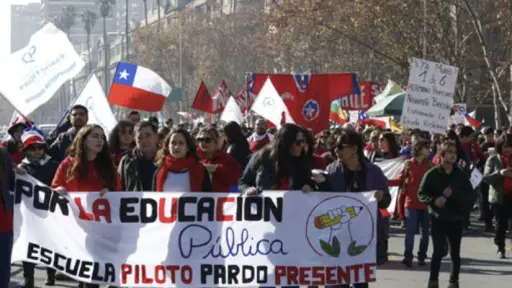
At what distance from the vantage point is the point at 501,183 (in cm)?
1459

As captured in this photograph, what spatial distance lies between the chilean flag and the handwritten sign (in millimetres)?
3566

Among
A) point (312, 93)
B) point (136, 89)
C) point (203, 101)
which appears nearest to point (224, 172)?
point (136, 89)

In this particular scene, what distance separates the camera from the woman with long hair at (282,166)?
888cm

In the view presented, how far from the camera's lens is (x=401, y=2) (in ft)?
130

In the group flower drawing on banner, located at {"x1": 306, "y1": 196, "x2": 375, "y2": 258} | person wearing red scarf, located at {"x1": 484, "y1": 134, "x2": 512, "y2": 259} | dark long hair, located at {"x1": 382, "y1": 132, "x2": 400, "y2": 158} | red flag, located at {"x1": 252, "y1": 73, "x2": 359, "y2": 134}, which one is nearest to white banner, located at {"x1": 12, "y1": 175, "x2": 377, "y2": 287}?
flower drawing on banner, located at {"x1": 306, "y1": 196, "x2": 375, "y2": 258}

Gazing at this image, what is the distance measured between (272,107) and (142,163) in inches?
398

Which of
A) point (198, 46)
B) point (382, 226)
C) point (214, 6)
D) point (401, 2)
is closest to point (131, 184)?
point (382, 226)

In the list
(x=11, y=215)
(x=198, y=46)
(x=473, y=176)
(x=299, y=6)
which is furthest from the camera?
(x=198, y=46)

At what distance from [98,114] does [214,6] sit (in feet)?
294

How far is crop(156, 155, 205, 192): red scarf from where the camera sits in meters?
9.09

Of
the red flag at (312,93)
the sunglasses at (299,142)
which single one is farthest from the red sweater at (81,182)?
the red flag at (312,93)

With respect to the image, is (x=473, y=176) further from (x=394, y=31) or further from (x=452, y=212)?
(x=394, y=31)

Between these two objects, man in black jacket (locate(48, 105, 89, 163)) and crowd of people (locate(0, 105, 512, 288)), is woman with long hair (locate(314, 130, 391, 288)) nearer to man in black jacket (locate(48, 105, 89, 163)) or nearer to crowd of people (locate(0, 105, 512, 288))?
crowd of people (locate(0, 105, 512, 288))

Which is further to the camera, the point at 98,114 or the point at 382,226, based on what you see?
the point at 98,114
